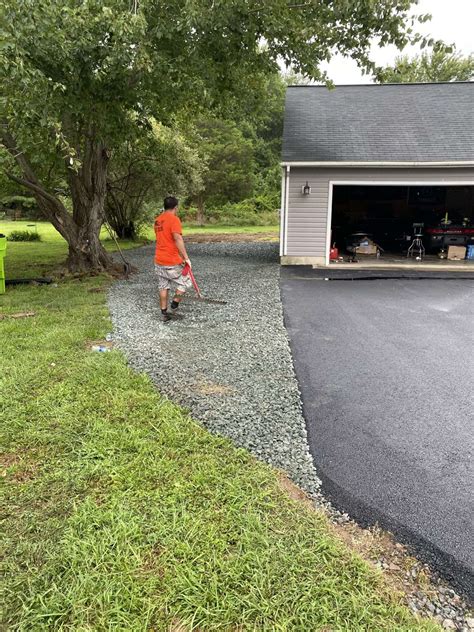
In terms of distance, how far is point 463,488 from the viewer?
99.1 inches

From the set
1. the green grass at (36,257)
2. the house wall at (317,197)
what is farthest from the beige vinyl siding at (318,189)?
the green grass at (36,257)

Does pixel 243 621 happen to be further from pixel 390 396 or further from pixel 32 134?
pixel 32 134

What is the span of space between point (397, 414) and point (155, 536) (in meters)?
2.16

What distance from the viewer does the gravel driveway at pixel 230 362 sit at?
304 cm

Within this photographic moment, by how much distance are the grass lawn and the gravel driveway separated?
25 centimetres

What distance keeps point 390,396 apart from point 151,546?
248 cm

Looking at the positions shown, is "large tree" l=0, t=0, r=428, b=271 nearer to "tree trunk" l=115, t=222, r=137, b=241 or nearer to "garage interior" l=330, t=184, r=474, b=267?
"garage interior" l=330, t=184, r=474, b=267

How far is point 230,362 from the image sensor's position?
4422 mm

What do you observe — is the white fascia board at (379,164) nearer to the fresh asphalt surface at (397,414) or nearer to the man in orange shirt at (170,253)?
the fresh asphalt surface at (397,414)

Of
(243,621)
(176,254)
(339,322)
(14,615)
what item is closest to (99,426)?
(14,615)

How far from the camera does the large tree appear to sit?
522 cm

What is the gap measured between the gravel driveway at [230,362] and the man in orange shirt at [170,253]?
0.43m

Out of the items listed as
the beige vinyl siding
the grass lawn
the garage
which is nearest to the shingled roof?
the garage

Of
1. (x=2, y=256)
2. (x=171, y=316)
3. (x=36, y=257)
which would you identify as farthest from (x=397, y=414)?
(x=36, y=257)
